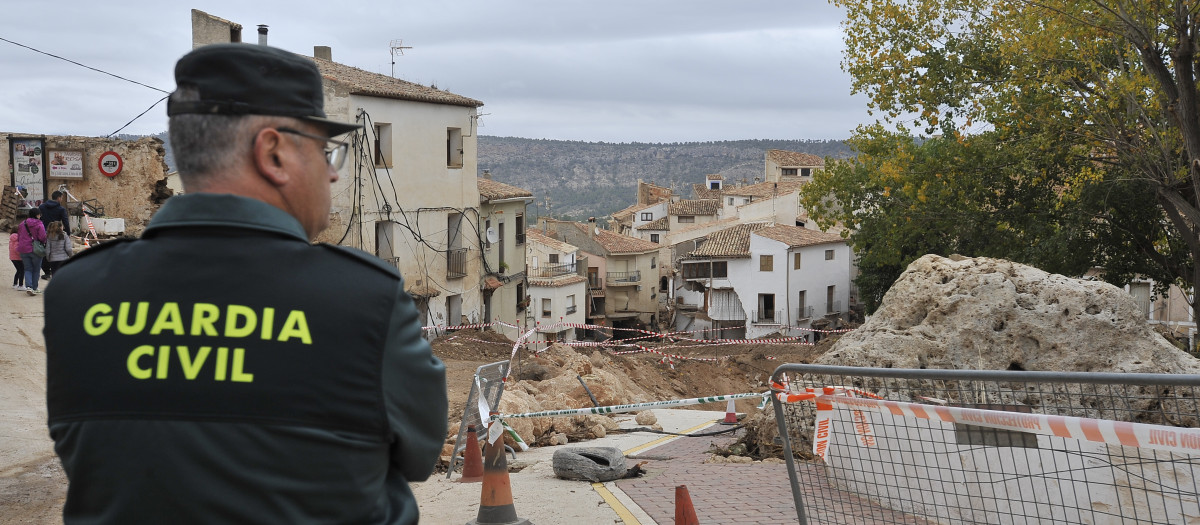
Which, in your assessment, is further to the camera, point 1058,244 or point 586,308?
point 586,308

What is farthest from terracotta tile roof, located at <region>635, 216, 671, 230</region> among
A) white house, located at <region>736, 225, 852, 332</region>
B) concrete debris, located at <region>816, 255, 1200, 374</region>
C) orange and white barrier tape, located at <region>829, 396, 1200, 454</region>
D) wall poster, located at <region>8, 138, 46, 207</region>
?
orange and white barrier tape, located at <region>829, 396, 1200, 454</region>

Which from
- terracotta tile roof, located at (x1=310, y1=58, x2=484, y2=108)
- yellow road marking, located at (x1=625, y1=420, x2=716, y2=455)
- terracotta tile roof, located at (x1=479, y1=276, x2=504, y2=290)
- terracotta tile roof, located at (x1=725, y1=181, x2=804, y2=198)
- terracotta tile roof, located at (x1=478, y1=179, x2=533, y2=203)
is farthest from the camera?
terracotta tile roof, located at (x1=725, y1=181, x2=804, y2=198)

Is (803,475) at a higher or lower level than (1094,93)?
lower

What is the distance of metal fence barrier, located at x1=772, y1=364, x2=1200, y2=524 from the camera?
12.4ft

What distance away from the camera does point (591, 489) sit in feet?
26.7

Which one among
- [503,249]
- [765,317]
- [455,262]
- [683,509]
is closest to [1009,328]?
[683,509]

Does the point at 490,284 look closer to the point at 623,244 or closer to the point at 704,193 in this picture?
the point at 623,244

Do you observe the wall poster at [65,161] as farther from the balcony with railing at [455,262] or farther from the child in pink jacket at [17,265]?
the balcony with railing at [455,262]

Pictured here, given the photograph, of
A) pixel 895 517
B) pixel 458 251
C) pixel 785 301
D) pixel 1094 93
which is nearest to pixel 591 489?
pixel 895 517

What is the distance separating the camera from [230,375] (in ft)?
5.72

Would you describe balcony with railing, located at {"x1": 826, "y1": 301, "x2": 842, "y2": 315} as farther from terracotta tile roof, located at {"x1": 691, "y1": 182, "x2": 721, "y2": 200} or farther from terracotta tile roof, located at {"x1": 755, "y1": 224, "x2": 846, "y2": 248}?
terracotta tile roof, located at {"x1": 691, "y1": 182, "x2": 721, "y2": 200}

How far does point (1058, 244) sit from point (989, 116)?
11.5ft

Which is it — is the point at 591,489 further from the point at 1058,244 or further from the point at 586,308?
the point at 586,308

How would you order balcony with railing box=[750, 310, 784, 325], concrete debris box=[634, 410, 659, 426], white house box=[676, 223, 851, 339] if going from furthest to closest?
balcony with railing box=[750, 310, 784, 325] < white house box=[676, 223, 851, 339] < concrete debris box=[634, 410, 659, 426]
